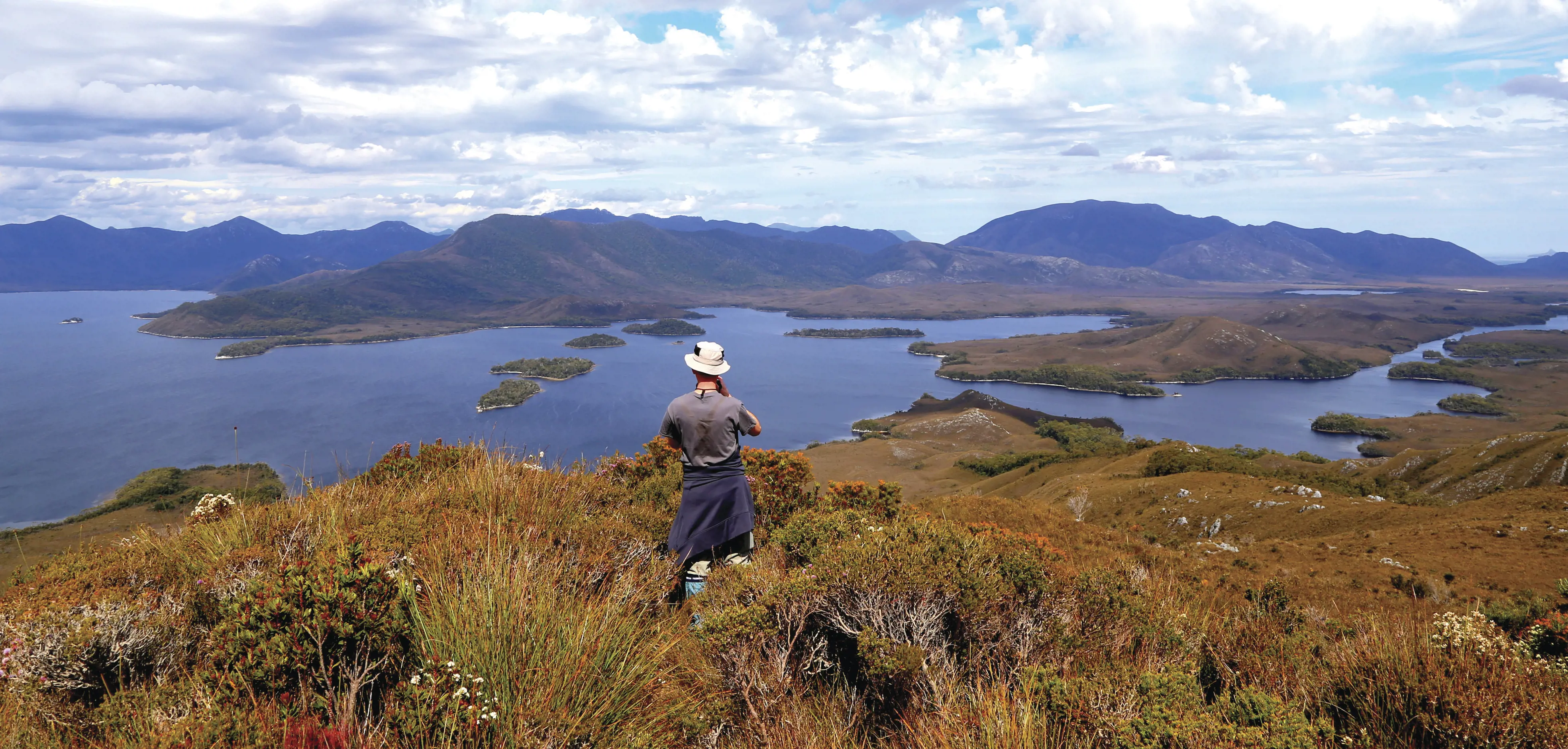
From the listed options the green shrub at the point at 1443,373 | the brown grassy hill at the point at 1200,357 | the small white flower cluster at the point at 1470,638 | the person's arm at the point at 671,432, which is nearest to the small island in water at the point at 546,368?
the brown grassy hill at the point at 1200,357

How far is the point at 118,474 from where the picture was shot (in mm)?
92062

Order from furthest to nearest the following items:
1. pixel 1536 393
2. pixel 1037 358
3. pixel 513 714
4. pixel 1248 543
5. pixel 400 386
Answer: pixel 1037 358
pixel 400 386
pixel 1536 393
pixel 1248 543
pixel 513 714

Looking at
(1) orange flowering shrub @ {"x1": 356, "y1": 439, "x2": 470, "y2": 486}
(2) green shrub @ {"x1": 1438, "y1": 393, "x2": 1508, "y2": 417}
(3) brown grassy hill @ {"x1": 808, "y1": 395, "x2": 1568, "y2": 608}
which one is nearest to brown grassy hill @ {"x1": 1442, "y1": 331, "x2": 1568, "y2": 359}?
(2) green shrub @ {"x1": 1438, "y1": 393, "x2": 1508, "y2": 417}

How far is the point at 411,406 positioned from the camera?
412 feet

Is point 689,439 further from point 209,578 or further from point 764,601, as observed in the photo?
point 209,578

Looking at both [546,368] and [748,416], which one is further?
[546,368]

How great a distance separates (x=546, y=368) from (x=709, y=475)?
16793 cm

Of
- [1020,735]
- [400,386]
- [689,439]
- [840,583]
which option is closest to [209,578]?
[689,439]

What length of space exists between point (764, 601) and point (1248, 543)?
18318 mm

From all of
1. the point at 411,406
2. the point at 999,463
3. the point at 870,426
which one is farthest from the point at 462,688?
the point at 411,406

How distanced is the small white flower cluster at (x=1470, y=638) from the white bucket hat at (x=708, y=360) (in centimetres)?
524

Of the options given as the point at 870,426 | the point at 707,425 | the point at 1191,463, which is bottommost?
the point at 870,426

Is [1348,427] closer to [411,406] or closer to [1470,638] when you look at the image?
[1470,638]

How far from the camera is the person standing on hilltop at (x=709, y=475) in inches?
246
